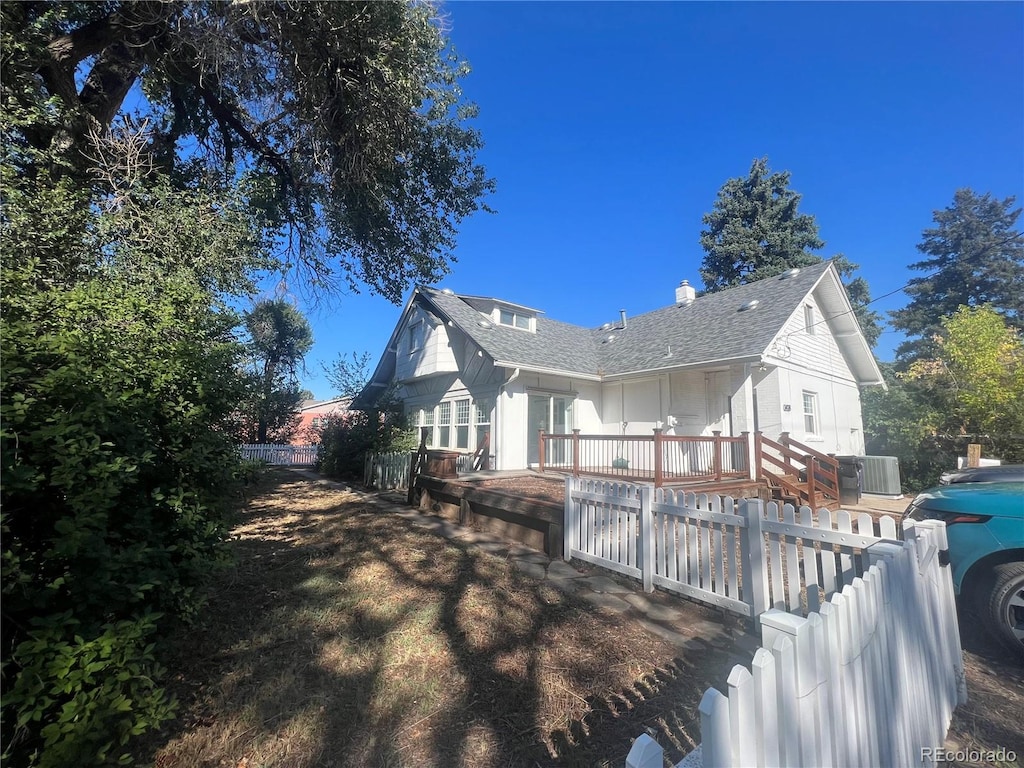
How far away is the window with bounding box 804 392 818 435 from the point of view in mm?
12422

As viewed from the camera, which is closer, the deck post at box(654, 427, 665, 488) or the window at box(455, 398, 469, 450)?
the deck post at box(654, 427, 665, 488)

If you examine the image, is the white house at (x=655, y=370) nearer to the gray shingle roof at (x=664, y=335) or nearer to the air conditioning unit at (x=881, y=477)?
the gray shingle roof at (x=664, y=335)

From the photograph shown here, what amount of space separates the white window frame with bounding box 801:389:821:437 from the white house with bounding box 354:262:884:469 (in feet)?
0.17

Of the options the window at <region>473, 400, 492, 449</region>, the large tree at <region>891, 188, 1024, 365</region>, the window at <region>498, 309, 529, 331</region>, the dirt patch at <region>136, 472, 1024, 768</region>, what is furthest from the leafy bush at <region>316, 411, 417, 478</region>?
the large tree at <region>891, 188, 1024, 365</region>

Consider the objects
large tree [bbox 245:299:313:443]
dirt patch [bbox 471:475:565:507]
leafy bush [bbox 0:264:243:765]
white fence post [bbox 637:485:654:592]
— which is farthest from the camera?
large tree [bbox 245:299:313:443]

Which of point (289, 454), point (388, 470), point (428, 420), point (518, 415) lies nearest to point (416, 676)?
point (388, 470)

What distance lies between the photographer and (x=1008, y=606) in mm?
3217

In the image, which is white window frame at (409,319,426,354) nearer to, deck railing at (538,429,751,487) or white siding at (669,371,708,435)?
deck railing at (538,429,751,487)

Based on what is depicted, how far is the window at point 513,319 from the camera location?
47.4ft

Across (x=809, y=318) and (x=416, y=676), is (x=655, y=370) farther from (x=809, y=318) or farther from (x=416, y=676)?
(x=416, y=676)

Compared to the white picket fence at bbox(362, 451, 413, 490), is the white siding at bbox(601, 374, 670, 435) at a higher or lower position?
higher

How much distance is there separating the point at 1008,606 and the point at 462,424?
12.0 meters

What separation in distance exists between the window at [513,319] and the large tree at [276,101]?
4.76 metres

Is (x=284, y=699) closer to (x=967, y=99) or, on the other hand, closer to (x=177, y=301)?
(x=177, y=301)
